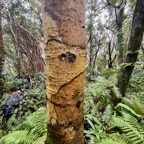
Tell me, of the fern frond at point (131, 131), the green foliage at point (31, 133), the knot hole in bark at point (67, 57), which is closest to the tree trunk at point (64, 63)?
the knot hole in bark at point (67, 57)

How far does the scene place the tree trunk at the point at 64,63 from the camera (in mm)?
860

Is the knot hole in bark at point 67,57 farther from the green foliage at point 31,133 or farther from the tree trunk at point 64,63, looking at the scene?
the green foliage at point 31,133

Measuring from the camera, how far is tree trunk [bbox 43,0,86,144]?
2.82 feet

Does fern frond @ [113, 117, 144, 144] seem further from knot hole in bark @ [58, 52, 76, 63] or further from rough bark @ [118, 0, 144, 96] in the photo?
knot hole in bark @ [58, 52, 76, 63]

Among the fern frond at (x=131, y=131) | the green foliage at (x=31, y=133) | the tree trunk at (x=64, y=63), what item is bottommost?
the green foliage at (x=31, y=133)

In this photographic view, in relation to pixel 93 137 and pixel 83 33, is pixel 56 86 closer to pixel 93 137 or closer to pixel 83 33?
pixel 83 33

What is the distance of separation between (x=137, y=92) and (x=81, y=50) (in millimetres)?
2772

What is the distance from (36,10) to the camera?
333 inches

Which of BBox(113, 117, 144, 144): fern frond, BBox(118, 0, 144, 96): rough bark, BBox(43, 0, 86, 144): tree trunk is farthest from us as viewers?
BBox(118, 0, 144, 96): rough bark

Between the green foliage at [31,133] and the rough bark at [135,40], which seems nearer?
the green foliage at [31,133]

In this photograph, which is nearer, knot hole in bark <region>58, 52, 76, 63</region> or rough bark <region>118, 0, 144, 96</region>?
knot hole in bark <region>58, 52, 76, 63</region>

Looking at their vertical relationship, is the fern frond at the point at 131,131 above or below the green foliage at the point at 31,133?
above

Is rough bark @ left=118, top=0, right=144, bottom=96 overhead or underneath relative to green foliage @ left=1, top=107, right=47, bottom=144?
overhead

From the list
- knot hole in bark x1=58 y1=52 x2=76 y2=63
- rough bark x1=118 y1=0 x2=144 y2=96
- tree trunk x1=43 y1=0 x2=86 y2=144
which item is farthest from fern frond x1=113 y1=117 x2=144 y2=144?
knot hole in bark x1=58 y1=52 x2=76 y2=63
